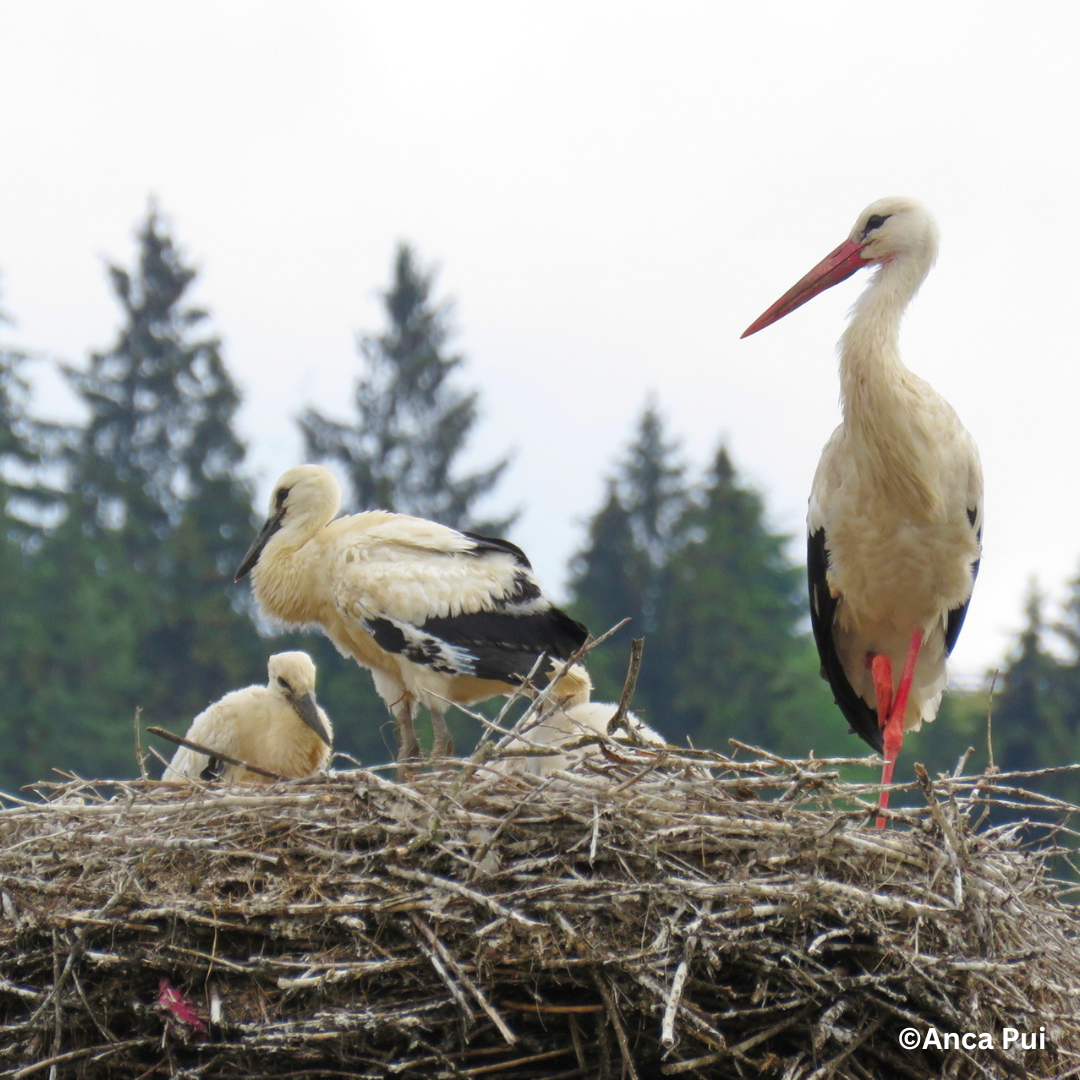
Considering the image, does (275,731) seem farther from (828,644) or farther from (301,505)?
(828,644)

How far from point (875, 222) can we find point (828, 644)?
1473 mm

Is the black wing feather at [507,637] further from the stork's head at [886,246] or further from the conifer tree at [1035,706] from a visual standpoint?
the conifer tree at [1035,706]

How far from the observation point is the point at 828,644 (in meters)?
5.44

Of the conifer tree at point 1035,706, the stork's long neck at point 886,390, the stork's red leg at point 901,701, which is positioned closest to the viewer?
the stork's long neck at point 886,390

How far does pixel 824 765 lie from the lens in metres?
3.66

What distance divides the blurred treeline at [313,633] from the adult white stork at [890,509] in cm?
1615

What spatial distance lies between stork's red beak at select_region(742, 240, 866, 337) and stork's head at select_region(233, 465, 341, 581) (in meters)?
1.64

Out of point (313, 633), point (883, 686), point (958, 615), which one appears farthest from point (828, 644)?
point (313, 633)

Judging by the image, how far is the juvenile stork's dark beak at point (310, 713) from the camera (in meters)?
5.47

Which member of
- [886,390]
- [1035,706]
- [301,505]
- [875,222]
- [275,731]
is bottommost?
[275,731]

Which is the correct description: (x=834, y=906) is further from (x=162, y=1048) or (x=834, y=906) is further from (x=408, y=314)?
(x=408, y=314)

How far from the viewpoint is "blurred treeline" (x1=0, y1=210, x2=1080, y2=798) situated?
24250mm

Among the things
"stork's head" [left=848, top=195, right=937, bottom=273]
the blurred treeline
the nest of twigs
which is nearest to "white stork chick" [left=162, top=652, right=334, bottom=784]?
the nest of twigs

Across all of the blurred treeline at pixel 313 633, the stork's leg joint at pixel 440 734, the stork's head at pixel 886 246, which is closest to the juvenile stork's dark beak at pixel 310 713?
the stork's leg joint at pixel 440 734
